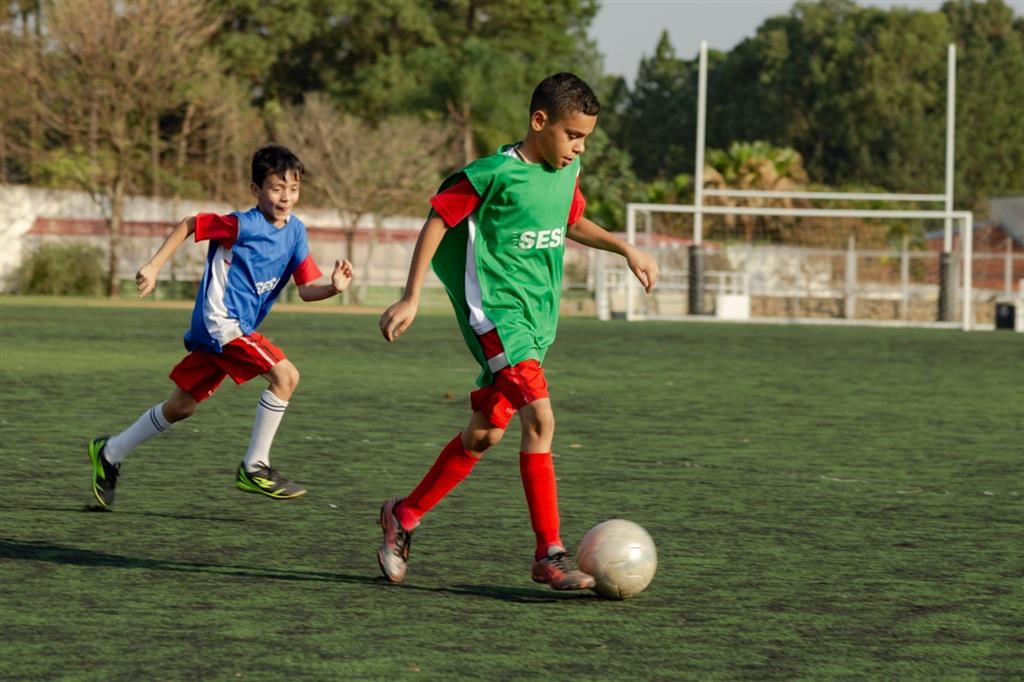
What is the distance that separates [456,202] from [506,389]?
62cm

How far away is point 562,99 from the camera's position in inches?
216

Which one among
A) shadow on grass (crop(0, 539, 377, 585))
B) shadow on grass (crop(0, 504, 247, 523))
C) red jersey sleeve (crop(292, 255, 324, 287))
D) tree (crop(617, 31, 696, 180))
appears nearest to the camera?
shadow on grass (crop(0, 539, 377, 585))

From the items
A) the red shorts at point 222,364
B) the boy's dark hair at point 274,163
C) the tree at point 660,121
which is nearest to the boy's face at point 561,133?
the boy's dark hair at point 274,163

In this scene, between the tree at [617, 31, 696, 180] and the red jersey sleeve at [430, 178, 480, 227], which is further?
the tree at [617, 31, 696, 180]

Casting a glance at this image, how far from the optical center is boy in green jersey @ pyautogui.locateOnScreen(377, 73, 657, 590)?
18.0 ft

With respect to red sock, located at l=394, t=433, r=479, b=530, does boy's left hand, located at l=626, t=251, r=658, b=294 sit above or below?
above

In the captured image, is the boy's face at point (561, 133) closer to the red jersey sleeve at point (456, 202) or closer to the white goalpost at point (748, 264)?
the red jersey sleeve at point (456, 202)

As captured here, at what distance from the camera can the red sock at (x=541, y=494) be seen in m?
5.50

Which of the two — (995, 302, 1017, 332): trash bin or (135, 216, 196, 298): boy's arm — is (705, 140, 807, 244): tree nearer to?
(995, 302, 1017, 332): trash bin

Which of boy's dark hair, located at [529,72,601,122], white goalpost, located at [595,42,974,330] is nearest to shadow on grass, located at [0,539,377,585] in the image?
boy's dark hair, located at [529,72,601,122]

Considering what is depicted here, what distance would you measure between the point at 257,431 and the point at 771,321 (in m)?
25.2

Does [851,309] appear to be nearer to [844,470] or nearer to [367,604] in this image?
[844,470]

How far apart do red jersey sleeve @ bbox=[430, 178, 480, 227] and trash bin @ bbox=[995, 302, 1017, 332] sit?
2620cm

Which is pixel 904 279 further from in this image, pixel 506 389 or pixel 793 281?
pixel 506 389
